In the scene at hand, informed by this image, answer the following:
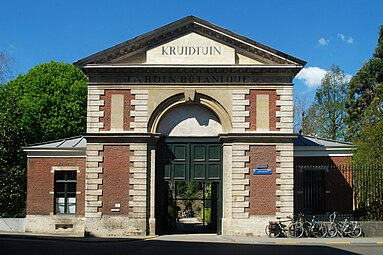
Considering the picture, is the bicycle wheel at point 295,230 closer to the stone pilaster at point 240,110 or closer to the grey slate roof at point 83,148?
the stone pilaster at point 240,110

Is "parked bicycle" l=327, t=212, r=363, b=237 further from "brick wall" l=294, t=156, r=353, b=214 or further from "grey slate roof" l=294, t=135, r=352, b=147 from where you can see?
"grey slate roof" l=294, t=135, r=352, b=147

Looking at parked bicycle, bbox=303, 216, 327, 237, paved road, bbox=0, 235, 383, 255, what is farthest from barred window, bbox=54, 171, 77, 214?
parked bicycle, bbox=303, 216, 327, 237

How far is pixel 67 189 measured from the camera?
2614 cm

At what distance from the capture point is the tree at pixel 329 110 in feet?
158

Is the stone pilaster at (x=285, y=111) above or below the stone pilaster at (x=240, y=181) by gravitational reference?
above

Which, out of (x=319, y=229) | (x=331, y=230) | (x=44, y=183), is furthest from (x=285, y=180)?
(x=44, y=183)

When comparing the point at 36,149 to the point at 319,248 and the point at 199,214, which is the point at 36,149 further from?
the point at 199,214

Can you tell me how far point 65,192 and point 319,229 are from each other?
12181 millimetres

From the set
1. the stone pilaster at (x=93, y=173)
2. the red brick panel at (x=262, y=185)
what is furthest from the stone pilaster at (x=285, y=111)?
the stone pilaster at (x=93, y=173)

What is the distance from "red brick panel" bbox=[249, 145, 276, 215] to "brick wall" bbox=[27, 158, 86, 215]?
8.21m

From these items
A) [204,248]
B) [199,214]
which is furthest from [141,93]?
[199,214]

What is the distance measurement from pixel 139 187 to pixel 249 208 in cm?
501

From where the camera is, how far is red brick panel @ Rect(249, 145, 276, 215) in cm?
2383

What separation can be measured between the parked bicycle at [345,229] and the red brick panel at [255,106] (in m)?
5.05
